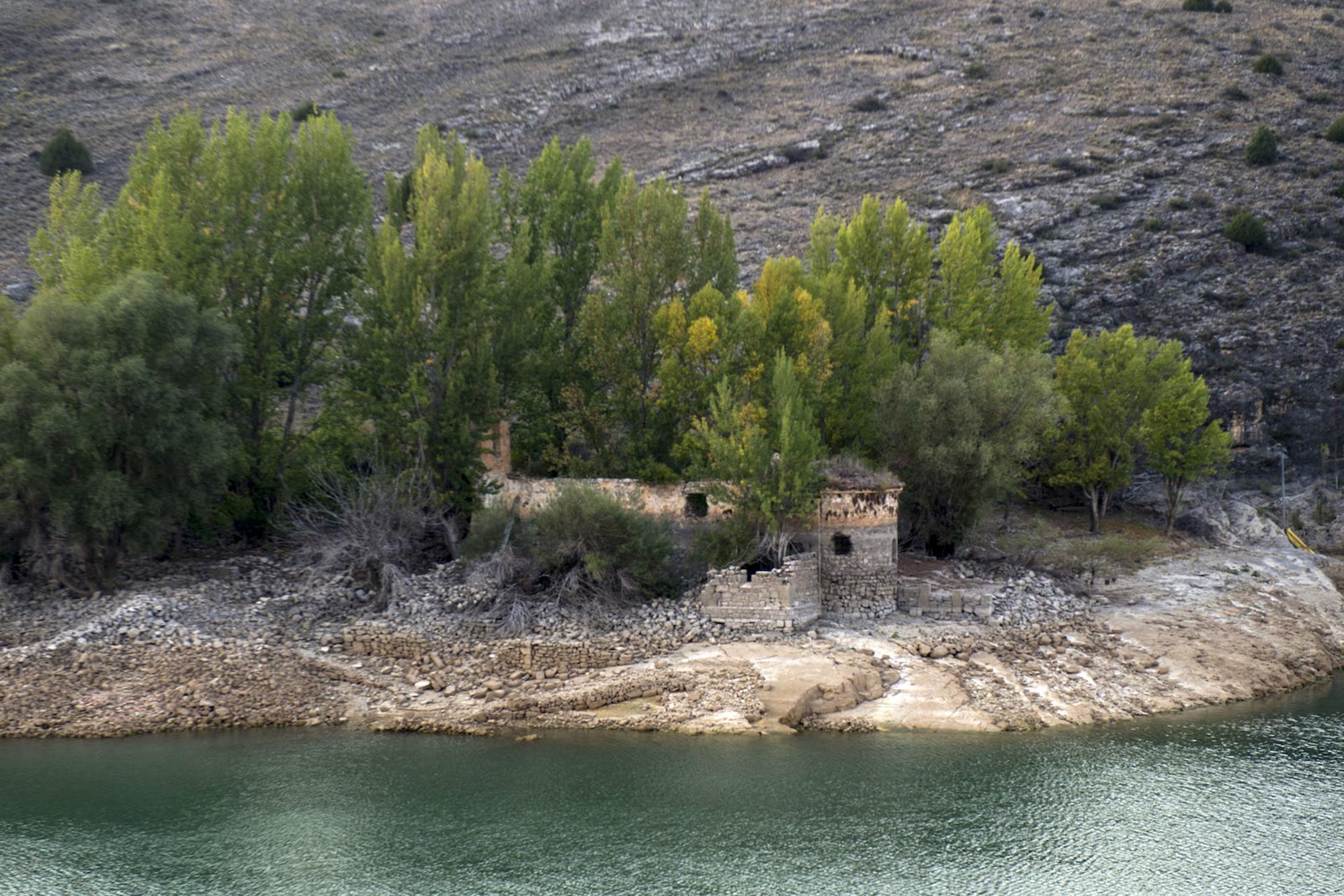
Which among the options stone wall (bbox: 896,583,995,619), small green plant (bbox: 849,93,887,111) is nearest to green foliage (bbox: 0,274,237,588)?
stone wall (bbox: 896,583,995,619)

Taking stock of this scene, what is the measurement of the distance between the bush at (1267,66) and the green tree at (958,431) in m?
40.3

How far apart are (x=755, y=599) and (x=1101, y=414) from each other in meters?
15.9

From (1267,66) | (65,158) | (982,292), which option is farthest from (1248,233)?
(65,158)

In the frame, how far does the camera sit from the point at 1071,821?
707 inches

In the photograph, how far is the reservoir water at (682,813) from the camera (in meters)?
16.2

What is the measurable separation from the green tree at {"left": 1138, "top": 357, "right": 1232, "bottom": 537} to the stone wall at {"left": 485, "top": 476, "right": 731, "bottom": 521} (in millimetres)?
15579

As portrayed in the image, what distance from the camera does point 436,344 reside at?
90.7 ft

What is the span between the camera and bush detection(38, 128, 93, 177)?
174ft

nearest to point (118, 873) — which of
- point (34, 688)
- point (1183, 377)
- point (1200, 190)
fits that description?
point (34, 688)

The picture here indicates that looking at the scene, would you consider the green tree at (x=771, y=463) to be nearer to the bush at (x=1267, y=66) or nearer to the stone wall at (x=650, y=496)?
the stone wall at (x=650, y=496)

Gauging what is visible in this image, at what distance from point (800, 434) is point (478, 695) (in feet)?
27.0

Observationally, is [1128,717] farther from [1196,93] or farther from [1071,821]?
[1196,93]

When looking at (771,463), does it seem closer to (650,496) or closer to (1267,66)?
(650,496)

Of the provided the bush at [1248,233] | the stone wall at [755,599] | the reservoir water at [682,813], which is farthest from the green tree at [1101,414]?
the bush at [1248,233]
